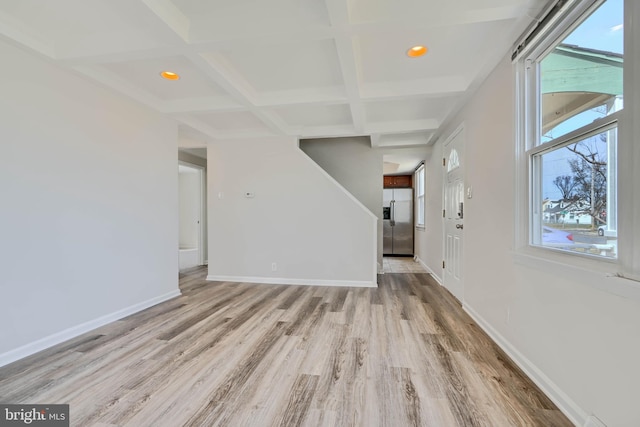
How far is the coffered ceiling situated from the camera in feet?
5.56

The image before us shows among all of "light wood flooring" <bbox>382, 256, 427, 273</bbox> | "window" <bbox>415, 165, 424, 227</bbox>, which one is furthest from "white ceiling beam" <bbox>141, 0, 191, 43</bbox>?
"window" <bbox>415, 165, 424, 227</bbox>

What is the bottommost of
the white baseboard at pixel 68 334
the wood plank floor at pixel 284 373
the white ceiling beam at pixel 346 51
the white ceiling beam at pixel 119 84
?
the wood plank floor at pixel 284 373

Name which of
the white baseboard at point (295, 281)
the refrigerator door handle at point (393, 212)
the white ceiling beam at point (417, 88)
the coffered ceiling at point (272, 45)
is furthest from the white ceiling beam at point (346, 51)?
the refrigerator door handle at point (393, 212)

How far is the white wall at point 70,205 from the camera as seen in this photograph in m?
1.94

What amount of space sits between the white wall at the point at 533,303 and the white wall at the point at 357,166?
74.0 inches

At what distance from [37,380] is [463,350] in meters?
2.97

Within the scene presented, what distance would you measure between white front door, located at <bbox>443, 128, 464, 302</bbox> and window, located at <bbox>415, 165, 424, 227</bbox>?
2.15m

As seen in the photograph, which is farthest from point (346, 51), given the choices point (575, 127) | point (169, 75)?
point (169, 75)

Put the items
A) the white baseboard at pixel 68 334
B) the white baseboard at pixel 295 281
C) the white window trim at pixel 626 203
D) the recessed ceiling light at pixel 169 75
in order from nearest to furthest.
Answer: the white window trim at pixel 626 203 < the white baseboard at pixel 68 334 < the recessed ceiling light at pixel 169 75 < the white baseboard at pixel 295 281

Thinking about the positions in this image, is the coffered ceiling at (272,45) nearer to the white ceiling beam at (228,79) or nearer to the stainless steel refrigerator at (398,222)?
the white ceiling beam at (228,79)

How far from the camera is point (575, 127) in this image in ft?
4.89

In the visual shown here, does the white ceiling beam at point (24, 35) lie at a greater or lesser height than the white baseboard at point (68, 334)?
greater

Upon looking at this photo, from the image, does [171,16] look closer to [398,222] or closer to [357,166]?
[357,166]

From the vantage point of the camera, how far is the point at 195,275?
4.73 metres
